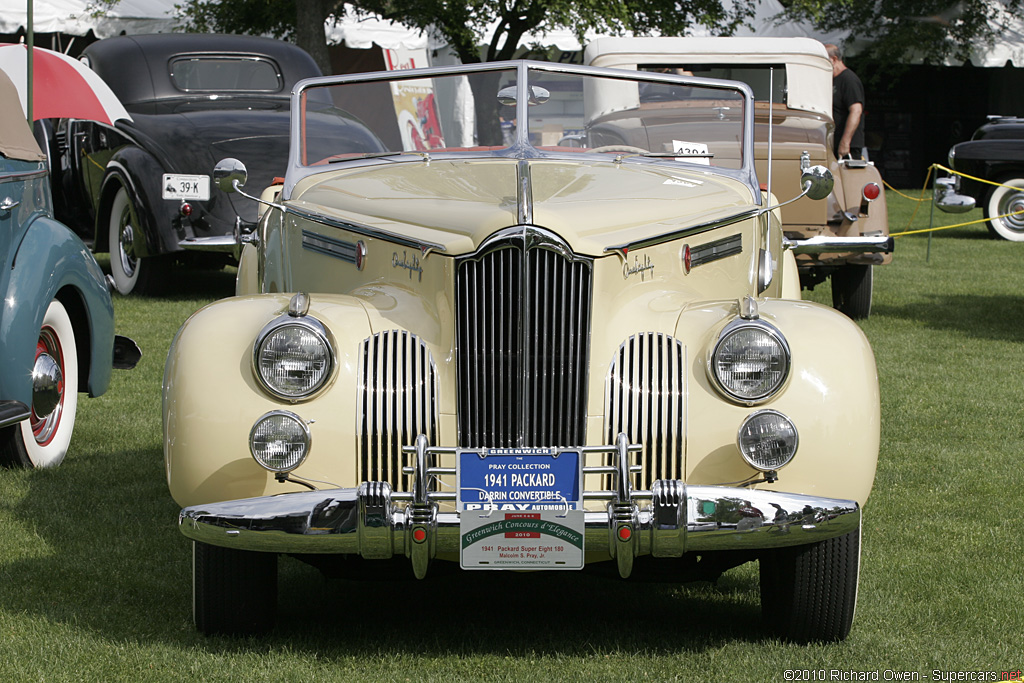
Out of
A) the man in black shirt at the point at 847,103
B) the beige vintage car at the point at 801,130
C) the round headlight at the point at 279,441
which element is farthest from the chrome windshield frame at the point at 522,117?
the man in black shirt at the point at 847,103

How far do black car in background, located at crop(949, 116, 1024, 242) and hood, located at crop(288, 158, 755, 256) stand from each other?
12933 millimetres

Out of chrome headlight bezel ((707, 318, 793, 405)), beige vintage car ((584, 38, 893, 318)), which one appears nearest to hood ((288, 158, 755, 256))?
chrome headlight bezel ((707, 318, 793, 405))

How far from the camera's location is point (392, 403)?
11.1 feet

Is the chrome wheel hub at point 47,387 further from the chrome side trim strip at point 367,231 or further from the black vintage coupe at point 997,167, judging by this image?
the black vintage coupe at point 997,167

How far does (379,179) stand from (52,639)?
185 centimetres

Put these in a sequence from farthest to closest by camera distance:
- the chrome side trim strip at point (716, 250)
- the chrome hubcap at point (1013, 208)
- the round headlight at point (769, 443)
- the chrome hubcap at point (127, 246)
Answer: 1. the chrome hubcap at point (1013, 208)
2. the chrome hubcap at point (127, 246)
3. the chrome side trim strip at point (716, 250)
4. the round headlight at point (769, 443)

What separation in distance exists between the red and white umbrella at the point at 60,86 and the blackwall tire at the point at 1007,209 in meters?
11.5

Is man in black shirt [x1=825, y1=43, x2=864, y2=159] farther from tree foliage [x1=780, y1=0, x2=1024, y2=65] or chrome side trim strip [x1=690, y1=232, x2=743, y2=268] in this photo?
tree foliage [x1=780, y1=0, x2=1024, y2=65]

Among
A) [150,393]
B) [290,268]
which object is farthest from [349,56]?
[290,268]

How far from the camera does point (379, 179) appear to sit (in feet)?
14.2

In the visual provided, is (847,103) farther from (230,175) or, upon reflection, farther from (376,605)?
(376,605)

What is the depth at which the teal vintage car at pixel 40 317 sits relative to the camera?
16.0 feet

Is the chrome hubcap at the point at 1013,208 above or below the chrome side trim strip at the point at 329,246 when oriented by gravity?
below

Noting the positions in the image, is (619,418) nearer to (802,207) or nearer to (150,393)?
(150,393)
